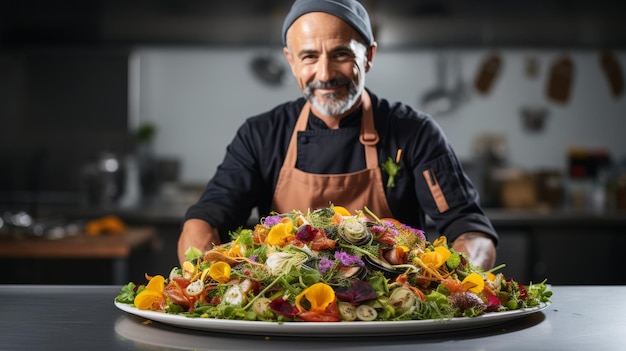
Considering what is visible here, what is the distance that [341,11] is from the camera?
2135 millimetres

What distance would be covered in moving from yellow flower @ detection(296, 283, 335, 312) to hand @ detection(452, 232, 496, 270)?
88cm

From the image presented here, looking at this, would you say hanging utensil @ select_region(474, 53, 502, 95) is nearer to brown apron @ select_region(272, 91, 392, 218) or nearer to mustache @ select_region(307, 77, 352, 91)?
brown apron @ select_region(272, 91, 392, 218)

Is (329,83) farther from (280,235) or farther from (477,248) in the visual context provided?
(280,235)

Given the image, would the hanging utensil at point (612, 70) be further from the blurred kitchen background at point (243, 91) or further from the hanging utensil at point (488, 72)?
the hanging utensil at point (488, 72)

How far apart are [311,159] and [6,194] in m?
3.87

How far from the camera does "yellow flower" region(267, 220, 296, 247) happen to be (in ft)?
4.44

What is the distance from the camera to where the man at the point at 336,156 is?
7.04 feet

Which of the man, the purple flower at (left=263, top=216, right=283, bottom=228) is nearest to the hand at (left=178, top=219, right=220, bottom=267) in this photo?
the man

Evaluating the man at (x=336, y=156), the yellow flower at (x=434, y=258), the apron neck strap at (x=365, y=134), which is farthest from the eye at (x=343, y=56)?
the yellow flower at (x=434, y=258)

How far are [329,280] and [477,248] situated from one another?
2.92 ft

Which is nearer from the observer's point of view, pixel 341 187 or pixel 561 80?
pixel 341 187

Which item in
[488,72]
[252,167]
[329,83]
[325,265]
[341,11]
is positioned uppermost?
[488,72]

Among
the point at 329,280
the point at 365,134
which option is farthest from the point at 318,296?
the point at 365,134

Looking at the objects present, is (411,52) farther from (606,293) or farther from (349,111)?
(606,293)
